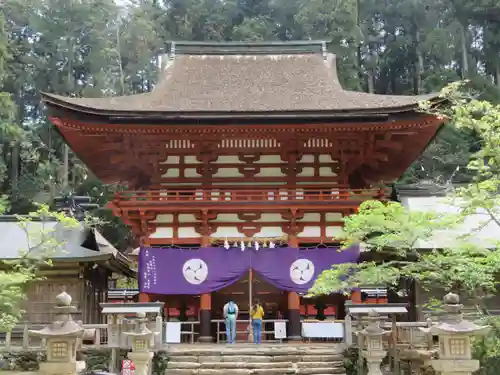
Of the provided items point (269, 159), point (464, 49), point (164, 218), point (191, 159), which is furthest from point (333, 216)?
→ point (464, 49)

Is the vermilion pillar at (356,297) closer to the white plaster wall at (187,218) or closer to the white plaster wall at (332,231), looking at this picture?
the white plaster wall at (332,231)

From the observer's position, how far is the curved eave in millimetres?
13664

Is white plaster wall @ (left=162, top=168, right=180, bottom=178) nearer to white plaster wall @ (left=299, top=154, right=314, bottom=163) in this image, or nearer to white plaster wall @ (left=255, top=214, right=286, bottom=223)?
white plaster wall @ (left=255, top=214, right=286, bottom=223)

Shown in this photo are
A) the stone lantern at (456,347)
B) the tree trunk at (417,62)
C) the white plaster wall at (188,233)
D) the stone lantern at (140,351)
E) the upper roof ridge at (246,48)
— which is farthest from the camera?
the tree trunk at (417,62)

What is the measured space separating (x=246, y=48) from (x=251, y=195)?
745 cm

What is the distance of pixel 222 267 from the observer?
14.3 meters

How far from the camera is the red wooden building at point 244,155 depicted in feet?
45.7

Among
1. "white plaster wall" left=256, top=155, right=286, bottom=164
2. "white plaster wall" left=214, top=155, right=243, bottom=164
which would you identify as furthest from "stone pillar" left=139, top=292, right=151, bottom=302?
"white plaster wall" left=256, top=155, right=286, bottom=164

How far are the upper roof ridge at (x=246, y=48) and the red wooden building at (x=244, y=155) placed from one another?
11.2 ft

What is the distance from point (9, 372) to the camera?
12773 millimetres

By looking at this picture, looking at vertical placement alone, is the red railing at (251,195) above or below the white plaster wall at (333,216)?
above

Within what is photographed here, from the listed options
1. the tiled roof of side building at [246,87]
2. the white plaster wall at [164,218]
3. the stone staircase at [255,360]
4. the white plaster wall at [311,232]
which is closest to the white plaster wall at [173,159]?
the tiled roof of side building at [246,87]

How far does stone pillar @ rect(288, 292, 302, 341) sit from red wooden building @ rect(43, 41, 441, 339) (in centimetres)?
4

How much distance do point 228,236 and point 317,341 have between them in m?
3.47
